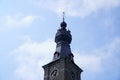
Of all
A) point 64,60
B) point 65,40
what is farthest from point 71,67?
point 65,40

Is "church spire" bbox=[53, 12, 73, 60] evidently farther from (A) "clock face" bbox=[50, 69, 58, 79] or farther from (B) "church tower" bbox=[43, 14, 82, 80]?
(A) "clock face" bbox=[50, 69, 58, 79]

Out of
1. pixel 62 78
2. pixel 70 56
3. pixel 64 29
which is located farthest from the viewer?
pixel 64 29

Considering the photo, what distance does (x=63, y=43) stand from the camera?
2650 inches

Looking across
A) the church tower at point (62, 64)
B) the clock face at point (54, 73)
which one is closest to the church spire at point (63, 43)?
the church tower at point (62, 64)

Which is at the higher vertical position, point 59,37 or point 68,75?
point 59,37

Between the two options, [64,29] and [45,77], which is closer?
[45,77]

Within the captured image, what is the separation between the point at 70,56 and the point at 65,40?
3960 mm

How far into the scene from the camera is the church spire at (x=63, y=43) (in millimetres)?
65188

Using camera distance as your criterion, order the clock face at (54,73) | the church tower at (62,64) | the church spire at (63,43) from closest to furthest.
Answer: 1. the church tower at (62,64)
2. the clock face at (54,73)
3. the church spire at (63,43)

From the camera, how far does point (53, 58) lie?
65375 millimetres

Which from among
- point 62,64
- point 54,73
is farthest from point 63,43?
point 54,73

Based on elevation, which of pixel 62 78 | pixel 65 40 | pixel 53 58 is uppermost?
pixel 65 40

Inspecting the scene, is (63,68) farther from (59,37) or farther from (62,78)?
(59,37)

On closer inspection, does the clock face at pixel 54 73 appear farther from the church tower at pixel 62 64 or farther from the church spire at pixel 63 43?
the church spire at pixel 63 43
